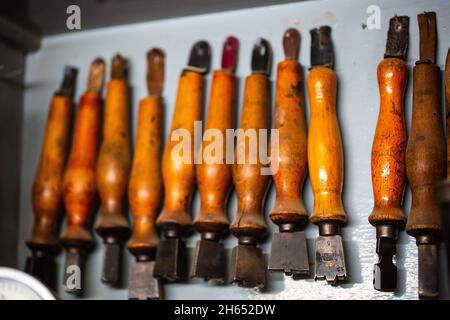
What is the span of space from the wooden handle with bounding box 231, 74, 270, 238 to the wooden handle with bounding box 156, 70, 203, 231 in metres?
0.09

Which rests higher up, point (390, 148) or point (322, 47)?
point (322, 47)

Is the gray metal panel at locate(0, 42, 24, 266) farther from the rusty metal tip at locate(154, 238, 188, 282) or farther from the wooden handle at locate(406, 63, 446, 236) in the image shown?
the wooden handle at locate(406, 63, 446, 236)

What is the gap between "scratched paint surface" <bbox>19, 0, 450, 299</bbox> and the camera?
1.12 m

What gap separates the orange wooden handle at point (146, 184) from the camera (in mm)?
1217

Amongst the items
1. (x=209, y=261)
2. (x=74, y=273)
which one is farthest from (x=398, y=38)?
(x=74, y=273)

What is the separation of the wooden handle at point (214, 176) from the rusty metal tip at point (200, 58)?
10 centimetres

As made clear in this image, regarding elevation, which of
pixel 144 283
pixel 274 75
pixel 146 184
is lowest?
pixel 144 283

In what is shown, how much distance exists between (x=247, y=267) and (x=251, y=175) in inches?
5.9

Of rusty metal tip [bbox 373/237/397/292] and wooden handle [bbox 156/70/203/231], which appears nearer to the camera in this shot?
rusty metal tip [bbox 373/237/397/292]

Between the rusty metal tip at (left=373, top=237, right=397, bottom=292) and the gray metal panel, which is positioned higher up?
the gray metal panel

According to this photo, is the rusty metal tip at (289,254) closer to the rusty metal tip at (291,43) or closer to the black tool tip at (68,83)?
the rusty metal tip at (291,43)

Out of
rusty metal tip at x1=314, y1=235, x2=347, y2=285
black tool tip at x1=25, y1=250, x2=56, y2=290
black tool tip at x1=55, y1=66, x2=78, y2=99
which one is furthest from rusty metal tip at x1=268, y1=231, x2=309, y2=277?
black tool tip at x1=55, y1=66, x2=78, y2=99

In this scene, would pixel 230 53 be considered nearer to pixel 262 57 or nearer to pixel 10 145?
pixel 262 57

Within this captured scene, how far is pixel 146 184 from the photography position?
48.6 inches
